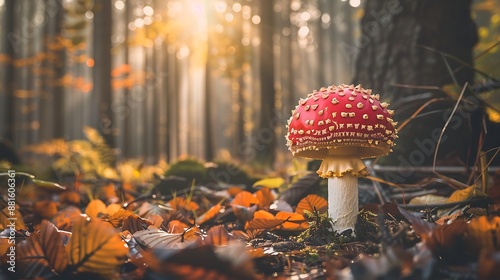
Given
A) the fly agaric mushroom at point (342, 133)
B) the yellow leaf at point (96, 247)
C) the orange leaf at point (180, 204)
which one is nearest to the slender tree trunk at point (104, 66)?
the orange leaf at point (180, 204)

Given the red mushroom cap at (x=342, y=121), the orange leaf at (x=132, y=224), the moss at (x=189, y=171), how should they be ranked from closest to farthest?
1. the red mushroom cap at (x=342, y=121)
2. the orange leaf at (x=132, y=224)
3. the moss at (x=189, y=171)

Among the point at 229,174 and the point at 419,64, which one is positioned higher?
the point at 419,64

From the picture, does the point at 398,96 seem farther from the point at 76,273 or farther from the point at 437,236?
the point at 76,273

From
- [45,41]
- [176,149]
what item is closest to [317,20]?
[176,149]

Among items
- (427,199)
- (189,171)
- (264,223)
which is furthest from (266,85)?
(264,223)

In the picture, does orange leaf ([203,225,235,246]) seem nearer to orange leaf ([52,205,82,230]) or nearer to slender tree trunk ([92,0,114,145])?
orange leaf ([52,205,82,230])

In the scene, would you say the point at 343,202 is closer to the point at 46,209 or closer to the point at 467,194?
the point at 467,194

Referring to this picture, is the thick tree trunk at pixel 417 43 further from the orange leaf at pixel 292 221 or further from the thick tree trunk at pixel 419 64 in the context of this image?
the orange leaf at pixel 292 221
